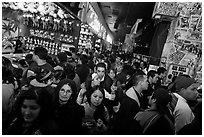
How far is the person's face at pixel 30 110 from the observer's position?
2.27 m

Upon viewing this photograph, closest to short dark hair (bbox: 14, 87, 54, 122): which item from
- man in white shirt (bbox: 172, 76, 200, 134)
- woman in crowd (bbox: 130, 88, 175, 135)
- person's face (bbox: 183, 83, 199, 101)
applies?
woman in crowd (bbox: 130, 88, 175, 135)

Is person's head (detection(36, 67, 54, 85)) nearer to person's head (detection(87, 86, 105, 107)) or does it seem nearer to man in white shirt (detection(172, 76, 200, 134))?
person's head (detection(87, 86, 105, 107))

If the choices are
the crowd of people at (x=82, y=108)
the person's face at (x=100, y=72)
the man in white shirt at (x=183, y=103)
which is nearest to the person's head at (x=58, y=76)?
the crowd of people at (x=82, y=108)

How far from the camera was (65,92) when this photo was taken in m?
2.92

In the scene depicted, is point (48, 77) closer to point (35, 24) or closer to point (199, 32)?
point (199, 32)

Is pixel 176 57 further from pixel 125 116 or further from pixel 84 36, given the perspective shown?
pixel 84 36

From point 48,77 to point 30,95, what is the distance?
1285 millimetres

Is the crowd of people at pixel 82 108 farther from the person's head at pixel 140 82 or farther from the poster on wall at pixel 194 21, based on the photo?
the poster on wall at pixel 194 21

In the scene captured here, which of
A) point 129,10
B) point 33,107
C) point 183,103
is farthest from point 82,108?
point 129,10

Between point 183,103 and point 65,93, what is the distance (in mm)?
1818

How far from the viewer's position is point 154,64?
698 cm

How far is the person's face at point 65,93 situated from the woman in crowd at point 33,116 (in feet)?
1.61

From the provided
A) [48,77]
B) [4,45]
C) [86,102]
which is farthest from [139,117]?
[4,45]

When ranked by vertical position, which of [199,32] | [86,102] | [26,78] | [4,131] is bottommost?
[4,131]
